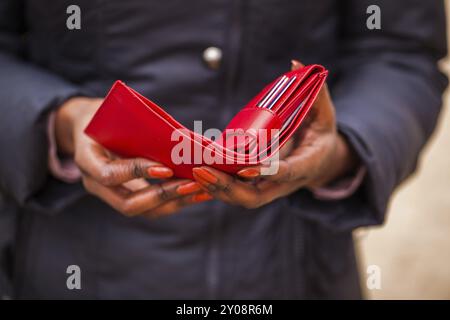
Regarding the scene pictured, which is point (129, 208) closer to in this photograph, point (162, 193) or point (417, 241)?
point (162, 193)

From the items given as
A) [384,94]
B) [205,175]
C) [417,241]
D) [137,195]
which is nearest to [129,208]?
[137,195]

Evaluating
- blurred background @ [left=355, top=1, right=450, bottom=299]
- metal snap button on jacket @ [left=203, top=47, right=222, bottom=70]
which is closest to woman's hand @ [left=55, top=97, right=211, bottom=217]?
metal snap button on jacket @ [left=203, top=47, right=222, bottom=70]

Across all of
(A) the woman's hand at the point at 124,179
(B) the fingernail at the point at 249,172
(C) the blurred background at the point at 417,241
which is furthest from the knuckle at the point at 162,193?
(C) the blurred background at the point at 417,241

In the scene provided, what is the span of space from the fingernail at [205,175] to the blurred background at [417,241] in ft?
4.21

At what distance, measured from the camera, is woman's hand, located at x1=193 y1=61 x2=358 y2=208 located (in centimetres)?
51

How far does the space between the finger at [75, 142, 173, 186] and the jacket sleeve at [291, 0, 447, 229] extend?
27 centimetres

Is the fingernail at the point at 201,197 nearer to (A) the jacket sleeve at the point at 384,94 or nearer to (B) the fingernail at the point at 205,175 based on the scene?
(B) the fingernail at the point at 205,175

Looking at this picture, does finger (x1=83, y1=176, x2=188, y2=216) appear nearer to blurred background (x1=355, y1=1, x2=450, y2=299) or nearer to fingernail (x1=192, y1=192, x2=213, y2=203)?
fingernail (x1=192, y1=192, x2=213, y2=203)

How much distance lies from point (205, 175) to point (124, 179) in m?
0.10

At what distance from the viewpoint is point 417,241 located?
6.89 ft

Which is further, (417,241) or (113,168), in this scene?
(417,241)

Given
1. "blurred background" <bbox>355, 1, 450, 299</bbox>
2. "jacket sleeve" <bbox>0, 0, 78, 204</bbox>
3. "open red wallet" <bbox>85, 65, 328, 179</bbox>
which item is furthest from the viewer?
"blurred background" <bbox>355, 1, 450, 299</bbox>

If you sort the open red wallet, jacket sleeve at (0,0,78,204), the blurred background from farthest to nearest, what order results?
the blurred background → jacket sleeve at (0,0,78,204) → the open red wallet

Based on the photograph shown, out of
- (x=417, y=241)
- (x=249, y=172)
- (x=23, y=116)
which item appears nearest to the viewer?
(x=249, y=172)
